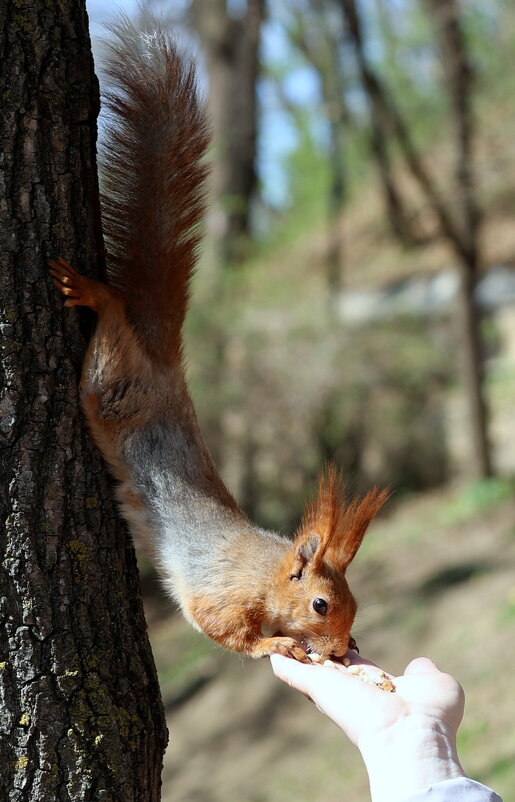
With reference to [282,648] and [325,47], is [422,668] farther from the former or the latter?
[325,47]

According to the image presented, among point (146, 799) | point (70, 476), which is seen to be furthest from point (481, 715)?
point (70, 476)

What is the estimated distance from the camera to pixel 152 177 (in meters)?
2.22

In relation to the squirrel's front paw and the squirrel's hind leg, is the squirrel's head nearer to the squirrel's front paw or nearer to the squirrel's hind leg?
the squirrel's front paw

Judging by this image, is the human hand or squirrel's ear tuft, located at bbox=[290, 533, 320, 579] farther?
squirrel's ear tuft, located at bbox=[290, 533, 320, 579]

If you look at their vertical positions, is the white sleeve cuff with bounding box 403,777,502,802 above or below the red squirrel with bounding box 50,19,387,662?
below

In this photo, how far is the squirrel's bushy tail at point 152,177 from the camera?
7.00ft

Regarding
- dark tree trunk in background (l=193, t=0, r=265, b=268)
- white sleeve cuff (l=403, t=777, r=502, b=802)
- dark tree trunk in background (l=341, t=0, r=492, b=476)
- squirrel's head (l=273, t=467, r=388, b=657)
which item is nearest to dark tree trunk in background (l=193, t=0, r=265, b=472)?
dark tree trunk in background (l=193, t=0, r=265, b=268)

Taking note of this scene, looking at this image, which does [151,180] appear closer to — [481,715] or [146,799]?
[146,799]

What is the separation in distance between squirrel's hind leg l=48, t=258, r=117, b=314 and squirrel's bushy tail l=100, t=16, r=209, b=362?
309 mm


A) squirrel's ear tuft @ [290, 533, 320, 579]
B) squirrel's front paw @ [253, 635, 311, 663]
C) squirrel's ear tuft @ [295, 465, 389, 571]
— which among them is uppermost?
squirrel's ear tuft @ [295, 465, 389, 571]

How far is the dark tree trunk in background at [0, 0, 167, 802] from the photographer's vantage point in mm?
1684

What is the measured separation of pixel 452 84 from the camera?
7.41 metres

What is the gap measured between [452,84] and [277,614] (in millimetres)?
6133

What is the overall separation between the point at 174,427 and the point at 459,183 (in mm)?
5679
